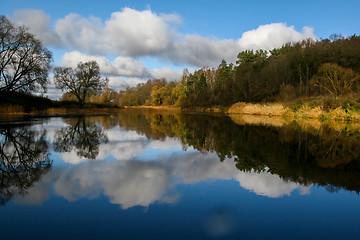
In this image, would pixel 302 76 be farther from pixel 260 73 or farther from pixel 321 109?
pixel 321 109

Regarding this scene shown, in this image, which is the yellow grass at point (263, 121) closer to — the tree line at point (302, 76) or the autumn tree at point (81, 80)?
the tree line at point (302, 76)

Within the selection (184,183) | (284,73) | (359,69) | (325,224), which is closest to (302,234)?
(325,224)

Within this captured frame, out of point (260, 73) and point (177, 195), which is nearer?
point (177, 195)

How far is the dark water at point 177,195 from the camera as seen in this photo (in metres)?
2.38

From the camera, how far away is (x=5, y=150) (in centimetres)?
581

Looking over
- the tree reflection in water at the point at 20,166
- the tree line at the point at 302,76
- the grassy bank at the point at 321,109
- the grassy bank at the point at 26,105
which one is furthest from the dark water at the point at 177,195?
the tree line at the point at 302,76

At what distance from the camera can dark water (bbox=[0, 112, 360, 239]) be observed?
2.38 metres

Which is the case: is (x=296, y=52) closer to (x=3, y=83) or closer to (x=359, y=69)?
(x=359, y=69)

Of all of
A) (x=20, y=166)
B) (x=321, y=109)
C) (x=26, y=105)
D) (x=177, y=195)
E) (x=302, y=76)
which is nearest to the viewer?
(x=177, y=195)

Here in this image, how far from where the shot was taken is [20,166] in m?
4.46

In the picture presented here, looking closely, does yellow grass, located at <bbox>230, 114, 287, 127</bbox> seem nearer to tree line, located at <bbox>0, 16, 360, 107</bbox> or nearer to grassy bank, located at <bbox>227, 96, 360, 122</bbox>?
grassy bank, located at <bbox>227, 96, 360, 122</bbox>

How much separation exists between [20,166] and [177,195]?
10.8 feet

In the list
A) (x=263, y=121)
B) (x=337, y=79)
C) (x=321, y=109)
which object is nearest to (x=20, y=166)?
(x=263, y=121)

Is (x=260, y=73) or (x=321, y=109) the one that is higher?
(x=260, y=73)
